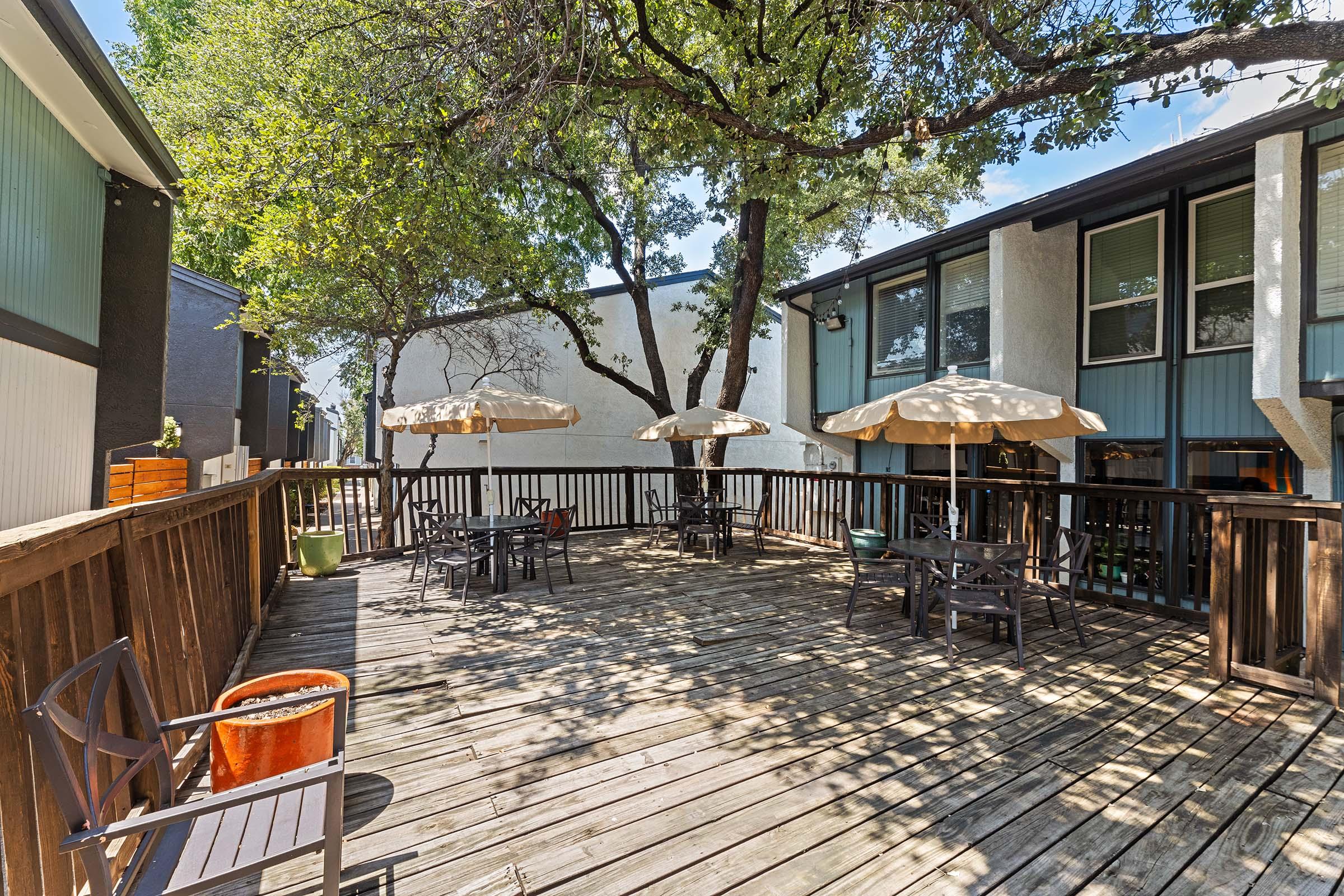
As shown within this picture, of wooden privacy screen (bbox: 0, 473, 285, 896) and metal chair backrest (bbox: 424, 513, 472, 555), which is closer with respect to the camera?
wooden privacy screen (bbox: 0, 473, 285, 896)

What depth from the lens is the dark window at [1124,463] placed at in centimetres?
639

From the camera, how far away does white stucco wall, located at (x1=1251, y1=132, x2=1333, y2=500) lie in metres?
4.81

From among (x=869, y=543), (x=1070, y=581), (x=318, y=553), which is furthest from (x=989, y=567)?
(x=318, y=553)

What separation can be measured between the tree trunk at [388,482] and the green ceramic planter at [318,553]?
947 millimetres

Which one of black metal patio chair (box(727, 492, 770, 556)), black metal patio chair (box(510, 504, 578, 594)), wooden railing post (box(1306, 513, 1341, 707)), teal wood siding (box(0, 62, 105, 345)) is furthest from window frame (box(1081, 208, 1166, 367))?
teal wood siding (box(0, 62, 105, 345))

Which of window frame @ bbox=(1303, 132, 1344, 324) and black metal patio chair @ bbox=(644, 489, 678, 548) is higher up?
window frame @ bbox=(1303, 132, 1344, 324)

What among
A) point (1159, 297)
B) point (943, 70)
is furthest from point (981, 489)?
point (943, 70)

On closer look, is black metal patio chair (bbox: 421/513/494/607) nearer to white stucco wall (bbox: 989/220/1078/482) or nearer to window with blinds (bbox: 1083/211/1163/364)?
white stucco wall (bbox: 989/220/1078/482)

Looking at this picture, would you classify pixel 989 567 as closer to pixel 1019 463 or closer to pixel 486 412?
pixel 486 412

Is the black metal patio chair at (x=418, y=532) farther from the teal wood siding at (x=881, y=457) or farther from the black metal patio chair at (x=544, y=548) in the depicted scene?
the teal wood siding at (x=881, y=457)

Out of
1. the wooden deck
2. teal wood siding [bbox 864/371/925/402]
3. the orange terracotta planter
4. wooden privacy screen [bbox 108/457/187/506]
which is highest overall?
teal wood siding [bbox 864/371/925/402]

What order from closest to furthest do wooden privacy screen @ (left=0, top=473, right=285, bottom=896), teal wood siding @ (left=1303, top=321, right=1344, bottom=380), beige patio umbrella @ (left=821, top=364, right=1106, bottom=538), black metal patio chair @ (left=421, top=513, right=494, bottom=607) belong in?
wooden privacy screen @ (left=0, top=473, right=285, bottom=896) → beige patio umbrella @ (left=821, top=364, right=1106, bottom=538) → teal wood siding @ (left=1303, top=321, right=1344, bottom=380) → black metal patio chair @ (left=421, top=513, right=494, bottom=607)

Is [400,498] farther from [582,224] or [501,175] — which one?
[582,224]

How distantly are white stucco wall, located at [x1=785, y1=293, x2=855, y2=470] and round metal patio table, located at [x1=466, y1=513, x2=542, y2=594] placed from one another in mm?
5834
